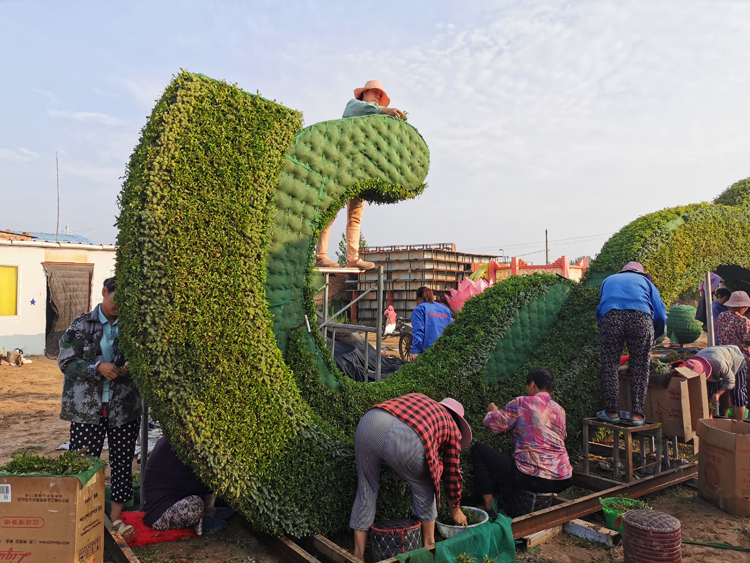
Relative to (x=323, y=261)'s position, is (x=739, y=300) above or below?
below

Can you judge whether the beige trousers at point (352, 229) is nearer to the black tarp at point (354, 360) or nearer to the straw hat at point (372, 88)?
the straw hat at point (372, 88)

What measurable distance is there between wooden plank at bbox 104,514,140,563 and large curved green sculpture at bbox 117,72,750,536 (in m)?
0.59

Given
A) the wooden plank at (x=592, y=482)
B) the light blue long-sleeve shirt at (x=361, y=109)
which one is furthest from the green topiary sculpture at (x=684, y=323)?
the light blue long-sleeve shirt at (x=361, y=109)

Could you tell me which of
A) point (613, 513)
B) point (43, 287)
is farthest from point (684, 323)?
point (43, 287)

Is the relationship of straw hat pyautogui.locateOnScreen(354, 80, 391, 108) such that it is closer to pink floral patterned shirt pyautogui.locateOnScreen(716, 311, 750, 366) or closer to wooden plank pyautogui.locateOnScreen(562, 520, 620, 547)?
wooden plank pyautogui.locateOnScreen(562, 520, 620, 547)

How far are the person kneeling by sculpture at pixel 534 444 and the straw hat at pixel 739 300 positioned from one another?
4.10 meters

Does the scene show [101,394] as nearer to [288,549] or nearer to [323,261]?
[288,549]

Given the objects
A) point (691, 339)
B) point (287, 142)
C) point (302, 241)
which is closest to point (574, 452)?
point (302, 241)

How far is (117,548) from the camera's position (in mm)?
3025

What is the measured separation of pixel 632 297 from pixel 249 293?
3.55 metres

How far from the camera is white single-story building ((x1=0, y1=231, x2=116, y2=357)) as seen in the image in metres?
12.0

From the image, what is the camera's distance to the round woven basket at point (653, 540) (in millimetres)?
3031

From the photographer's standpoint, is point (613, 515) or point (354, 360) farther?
point (354, 360)

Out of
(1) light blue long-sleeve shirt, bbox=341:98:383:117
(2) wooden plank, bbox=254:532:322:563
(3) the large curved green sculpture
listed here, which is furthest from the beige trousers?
(2) wooden plank, bbox=254:532:322:563
